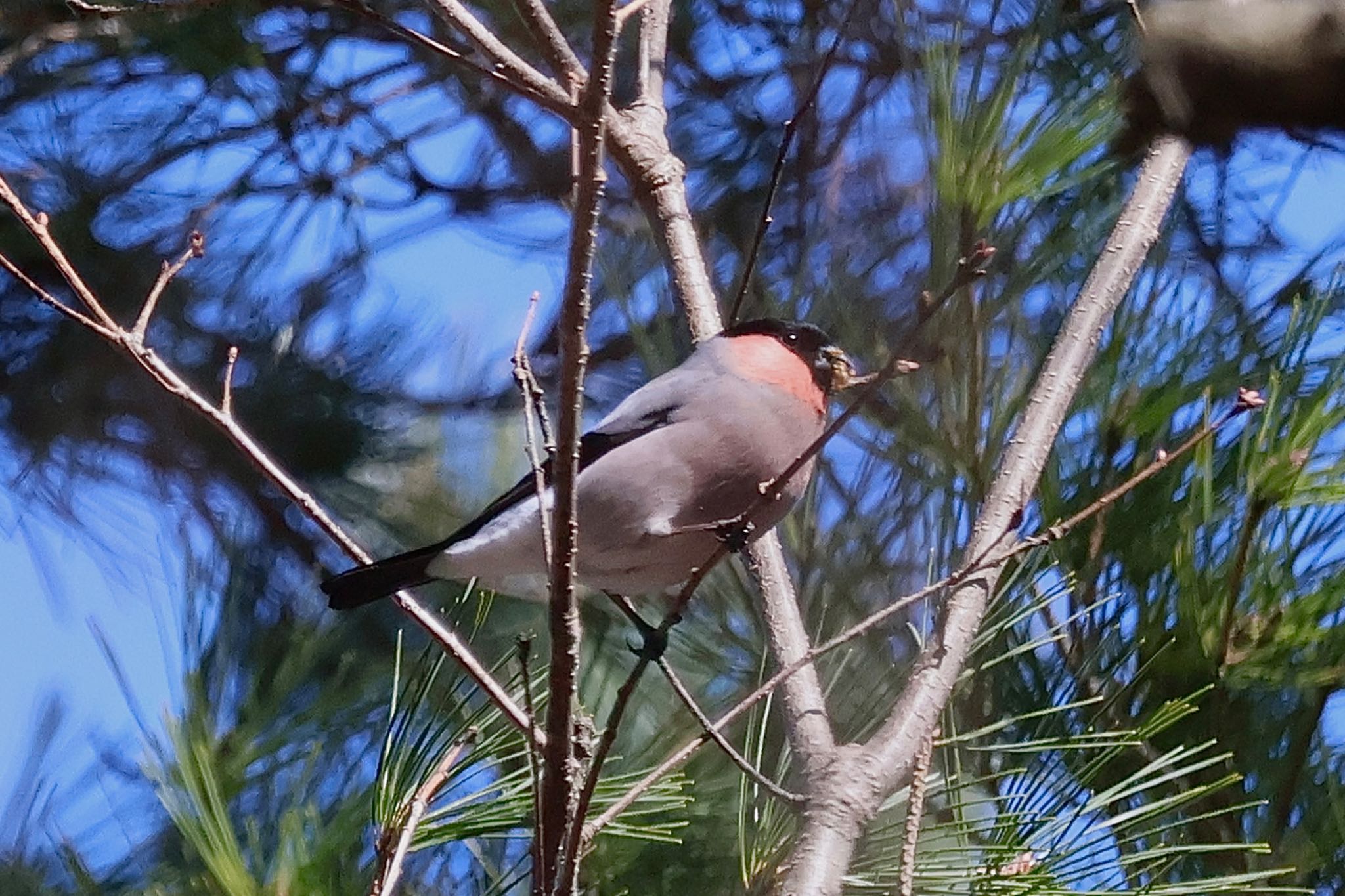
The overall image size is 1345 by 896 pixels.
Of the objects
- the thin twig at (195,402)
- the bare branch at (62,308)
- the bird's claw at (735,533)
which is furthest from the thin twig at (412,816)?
the bare branch at (62,308)

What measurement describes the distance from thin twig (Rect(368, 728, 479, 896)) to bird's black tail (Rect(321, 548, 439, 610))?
27cm

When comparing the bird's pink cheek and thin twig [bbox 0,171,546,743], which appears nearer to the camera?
thin twig [bbox 0,171,546,743]

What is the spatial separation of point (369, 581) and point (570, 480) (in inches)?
21.1

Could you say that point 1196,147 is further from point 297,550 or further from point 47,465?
point 47,465

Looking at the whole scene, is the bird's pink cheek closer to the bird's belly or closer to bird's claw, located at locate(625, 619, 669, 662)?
the bird's belly

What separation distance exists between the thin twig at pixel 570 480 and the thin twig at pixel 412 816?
0.25ft

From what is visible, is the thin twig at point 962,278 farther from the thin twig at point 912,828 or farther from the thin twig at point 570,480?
the thin twig at point 912,828

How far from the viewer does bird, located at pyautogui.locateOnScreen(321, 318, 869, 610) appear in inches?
41.9

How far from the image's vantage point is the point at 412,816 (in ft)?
2.39

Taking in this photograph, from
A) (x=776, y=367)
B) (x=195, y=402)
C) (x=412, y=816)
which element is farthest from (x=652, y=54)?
(x=412, y=816)

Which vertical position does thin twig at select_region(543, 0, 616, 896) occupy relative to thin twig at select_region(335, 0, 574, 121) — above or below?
below

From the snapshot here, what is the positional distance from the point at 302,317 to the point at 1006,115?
93cm

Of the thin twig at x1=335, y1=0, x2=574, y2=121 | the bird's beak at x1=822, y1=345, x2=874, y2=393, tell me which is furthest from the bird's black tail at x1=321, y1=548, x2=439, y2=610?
the thin twig at x1=335, y1=0, x2=574, y2=121

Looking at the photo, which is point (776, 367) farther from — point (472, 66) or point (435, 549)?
point (472, 66)
